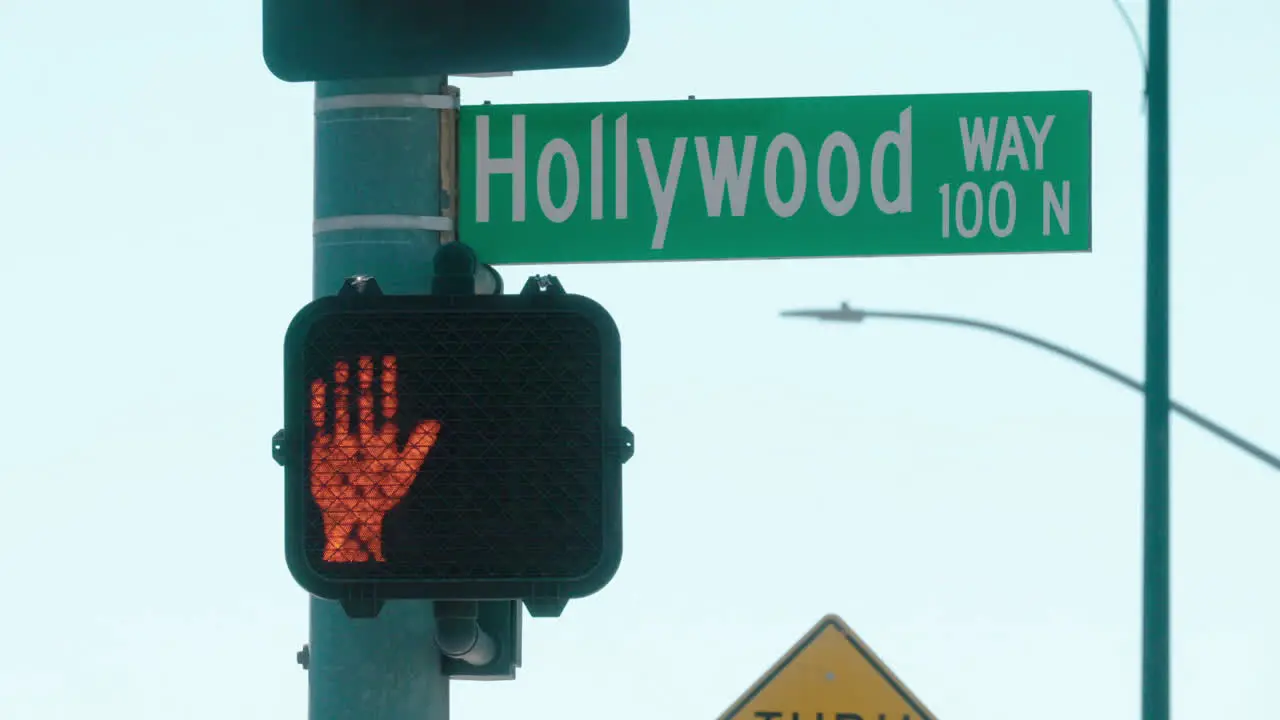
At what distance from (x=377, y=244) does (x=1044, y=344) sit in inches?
506

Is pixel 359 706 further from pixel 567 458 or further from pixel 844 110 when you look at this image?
pixel 844 110

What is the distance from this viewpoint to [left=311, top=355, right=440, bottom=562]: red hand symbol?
407 centimetres

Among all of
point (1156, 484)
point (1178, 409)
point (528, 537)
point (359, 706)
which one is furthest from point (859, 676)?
point (1178, 409)

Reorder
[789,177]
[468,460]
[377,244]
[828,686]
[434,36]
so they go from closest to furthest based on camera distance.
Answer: [468,460], [434,36], [377,244], [789,177], [828,686]

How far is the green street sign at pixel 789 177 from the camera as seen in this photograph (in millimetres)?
5340

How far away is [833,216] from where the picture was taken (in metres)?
5.38

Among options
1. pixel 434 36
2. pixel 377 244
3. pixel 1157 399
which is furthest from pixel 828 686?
pixel 1157 399

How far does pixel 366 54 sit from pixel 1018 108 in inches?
64.1

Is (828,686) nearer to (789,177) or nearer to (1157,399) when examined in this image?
(789,177)

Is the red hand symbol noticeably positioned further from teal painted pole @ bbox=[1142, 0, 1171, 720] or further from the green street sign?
teal painted pole @ bbox=[1142, 0, 1171, 720]

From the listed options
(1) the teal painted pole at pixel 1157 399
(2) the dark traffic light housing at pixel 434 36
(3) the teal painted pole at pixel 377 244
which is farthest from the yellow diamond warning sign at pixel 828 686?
(1) the teal painted pole at pixel 1157 399

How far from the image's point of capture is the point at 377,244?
4.84 metres

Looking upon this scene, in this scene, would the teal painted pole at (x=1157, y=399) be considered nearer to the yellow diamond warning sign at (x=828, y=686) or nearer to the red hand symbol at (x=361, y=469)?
the yellow diamond warning sign at (x=828, y=686)

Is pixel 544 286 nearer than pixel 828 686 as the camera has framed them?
Answer: Yes
